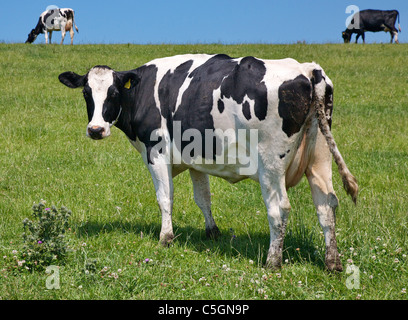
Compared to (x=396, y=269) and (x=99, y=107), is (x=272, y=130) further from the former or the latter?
(x=99, y=107)

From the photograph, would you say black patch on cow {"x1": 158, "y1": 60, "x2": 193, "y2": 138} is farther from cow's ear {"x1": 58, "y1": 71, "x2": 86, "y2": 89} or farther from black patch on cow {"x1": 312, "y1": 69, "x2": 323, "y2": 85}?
black patch on cow {"x1": 312, "y1": 69, "x2": 323, "y2": 85}

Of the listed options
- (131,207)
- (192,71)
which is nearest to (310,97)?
(192,71)

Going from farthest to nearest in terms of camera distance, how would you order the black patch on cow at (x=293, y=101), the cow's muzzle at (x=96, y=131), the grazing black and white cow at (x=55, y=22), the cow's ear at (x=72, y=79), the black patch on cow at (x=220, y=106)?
1. the grazing black and white cow at (x=55, y=22)
2. the cow's ear at (x=72, y=79)
3. the cow's muzzle at (x=96, y=131)
4. the black patch on cow at (x=220, y=106)
5. the black patch on cow at (x=293, y=101)

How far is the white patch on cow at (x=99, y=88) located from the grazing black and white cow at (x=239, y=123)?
0.04 ft

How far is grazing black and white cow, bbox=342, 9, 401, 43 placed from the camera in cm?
4250

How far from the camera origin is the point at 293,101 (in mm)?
5512

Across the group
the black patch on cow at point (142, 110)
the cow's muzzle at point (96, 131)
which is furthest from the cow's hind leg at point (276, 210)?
the cow's muzzle at point (96, 131)

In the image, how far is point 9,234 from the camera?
6.97m

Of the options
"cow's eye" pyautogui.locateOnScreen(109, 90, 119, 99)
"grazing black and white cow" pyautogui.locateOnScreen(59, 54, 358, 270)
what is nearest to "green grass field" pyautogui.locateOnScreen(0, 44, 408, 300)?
"grazing black and white cow" pyautogui.locateOnScreen(59, 54, 358, 270)

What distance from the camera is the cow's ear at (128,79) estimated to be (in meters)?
6.95

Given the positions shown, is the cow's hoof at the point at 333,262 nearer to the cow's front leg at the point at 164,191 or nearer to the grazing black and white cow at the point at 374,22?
the cow's front leg at the point at 164,191
